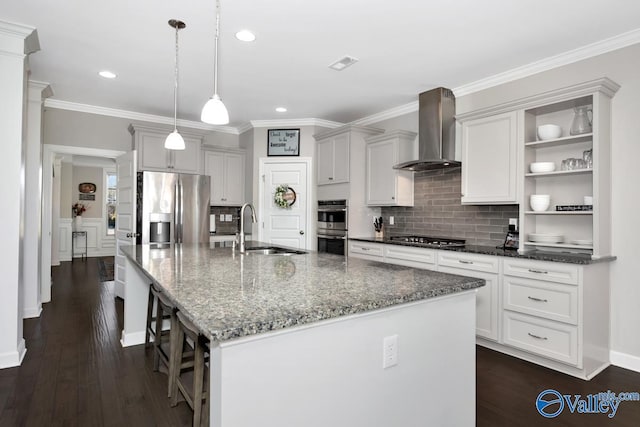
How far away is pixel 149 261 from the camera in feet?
7.49

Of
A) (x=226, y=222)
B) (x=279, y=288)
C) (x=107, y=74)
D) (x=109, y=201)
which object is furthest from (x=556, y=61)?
(x=109, y=201)

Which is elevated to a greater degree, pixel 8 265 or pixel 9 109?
pixel 9 109

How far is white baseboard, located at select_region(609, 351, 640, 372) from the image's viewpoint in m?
2.78

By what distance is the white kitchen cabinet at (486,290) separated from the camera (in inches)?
123

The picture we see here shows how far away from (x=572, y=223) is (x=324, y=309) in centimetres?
294

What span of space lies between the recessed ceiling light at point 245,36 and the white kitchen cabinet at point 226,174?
2.81 meters

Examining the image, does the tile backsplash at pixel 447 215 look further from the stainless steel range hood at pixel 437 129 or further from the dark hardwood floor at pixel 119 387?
the dark hardwood floor at pixel 119 387

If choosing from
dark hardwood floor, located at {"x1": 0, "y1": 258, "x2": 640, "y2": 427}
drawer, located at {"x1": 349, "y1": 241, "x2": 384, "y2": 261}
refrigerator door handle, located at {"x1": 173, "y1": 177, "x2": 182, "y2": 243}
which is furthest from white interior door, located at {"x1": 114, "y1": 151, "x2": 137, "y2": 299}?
drawer, located at {"x1": 349, "y1": 241, "x2": 384, "y2": 261}

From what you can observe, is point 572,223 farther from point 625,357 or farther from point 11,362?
point 11,362

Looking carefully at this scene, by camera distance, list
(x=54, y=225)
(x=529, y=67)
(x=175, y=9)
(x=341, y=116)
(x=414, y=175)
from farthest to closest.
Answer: (x=54, y=225)
(x=341, y=116)
(x=414, y=175)
(x=529, y=67)
(x=175, y=9)

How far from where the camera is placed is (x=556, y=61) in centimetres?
325

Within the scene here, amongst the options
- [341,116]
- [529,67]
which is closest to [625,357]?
[529,67]

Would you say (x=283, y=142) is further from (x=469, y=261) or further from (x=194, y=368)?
(x=194, y=368)

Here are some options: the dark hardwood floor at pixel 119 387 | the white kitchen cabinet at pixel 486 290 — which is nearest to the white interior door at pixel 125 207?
the dark hardwood floor at pixel 119 387
